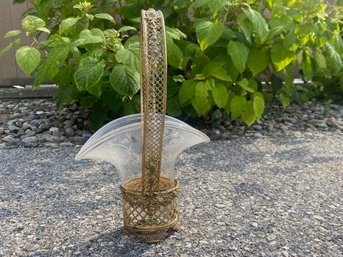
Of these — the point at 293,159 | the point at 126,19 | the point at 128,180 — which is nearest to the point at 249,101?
the point at 293,159

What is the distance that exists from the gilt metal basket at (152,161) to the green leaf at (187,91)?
1169mm

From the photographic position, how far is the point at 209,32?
8.71 feet

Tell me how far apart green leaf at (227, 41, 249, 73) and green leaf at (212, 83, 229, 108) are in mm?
164

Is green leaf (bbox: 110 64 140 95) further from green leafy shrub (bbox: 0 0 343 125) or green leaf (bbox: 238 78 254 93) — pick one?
green leaf (bbox: 238 78 254 93)

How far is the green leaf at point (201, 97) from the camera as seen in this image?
110 inches

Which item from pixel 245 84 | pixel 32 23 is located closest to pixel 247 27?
pixel 245 84

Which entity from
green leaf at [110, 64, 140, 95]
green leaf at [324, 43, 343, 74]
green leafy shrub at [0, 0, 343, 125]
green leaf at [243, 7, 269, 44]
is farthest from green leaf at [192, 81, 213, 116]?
green leaf at [324, 43, 343, 74]

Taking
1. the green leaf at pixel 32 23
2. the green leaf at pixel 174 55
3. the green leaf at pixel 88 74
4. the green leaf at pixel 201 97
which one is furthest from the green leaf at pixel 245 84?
the green leaf at pixel 32 23

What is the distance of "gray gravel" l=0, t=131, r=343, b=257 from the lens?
1.64 m

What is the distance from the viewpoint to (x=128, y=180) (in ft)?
5.67

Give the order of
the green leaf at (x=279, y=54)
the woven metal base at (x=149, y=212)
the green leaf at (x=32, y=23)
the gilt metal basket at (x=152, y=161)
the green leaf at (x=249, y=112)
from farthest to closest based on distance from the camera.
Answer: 1. the green leaf at (x=249, y=112)
2. the green leaf at (x=279, y=54)
3. the green leaf at (x=32, y=23)
4. the woven metal base at (x=149, y=212)
5. the gilt metal basket at (x=152, y=161)

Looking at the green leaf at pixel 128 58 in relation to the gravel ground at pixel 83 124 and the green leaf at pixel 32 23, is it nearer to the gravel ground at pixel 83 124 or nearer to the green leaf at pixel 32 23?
the green leaf at pixel 32 23

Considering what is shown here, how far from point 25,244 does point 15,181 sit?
685 mm

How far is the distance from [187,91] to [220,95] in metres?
0.20
